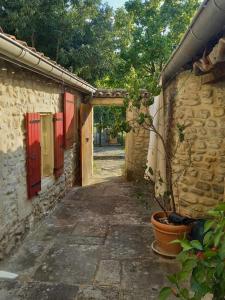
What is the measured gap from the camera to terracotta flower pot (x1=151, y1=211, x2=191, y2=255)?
4188mm

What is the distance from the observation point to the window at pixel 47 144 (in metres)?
6.48

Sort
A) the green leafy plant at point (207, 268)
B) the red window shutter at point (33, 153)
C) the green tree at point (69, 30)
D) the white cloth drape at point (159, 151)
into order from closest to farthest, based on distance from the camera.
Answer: the green leafy plant at point (207, 268) → the red window shutter at point (33, 153) → the white cloth drape at point (159, 151) → the green tree at point (69, 30)

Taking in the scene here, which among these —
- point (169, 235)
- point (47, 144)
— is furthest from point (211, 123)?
point (47, 144)

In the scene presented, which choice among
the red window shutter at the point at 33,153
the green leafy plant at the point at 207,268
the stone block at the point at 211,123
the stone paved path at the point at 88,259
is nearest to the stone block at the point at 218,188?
the stone block at the point at 211,123

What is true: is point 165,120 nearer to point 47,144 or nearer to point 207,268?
point 47,144

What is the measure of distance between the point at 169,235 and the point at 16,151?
8.04 ft

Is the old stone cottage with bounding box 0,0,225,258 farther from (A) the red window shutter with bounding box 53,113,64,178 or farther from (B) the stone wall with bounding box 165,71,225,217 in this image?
(A) the red window shutter with bounding box 53,113,64,178

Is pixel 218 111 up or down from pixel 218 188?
up

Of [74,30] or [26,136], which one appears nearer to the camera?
[26,136]

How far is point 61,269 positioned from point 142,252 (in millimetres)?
1193

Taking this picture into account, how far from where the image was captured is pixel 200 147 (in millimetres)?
4559

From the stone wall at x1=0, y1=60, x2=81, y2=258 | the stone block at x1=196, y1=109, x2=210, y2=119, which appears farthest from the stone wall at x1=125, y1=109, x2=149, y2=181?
the stone block at x1=196, y1=109, x2=210, y2=119

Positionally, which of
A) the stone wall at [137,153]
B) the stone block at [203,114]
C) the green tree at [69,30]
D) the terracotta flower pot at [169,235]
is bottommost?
the terracotta flower pot at [169,235]

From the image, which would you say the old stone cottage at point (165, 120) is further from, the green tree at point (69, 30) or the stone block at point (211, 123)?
the green tree at point (69, 30)
